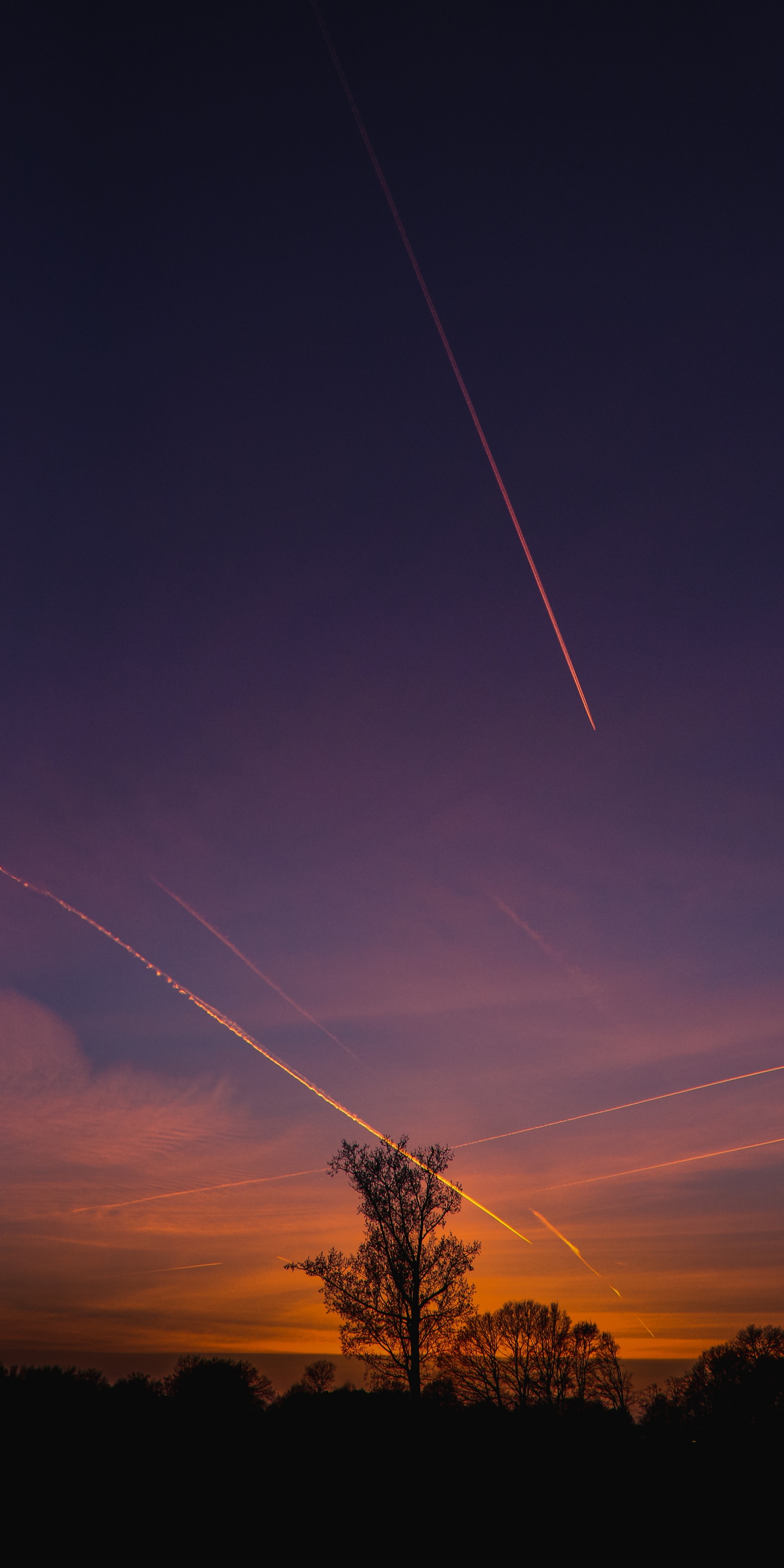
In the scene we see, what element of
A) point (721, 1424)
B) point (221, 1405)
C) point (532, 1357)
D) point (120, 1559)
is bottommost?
point (532, 1357)

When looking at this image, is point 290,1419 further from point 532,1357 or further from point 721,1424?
point 532,1357

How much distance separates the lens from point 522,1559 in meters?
10.4

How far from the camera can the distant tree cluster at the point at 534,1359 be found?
4766 centimetres

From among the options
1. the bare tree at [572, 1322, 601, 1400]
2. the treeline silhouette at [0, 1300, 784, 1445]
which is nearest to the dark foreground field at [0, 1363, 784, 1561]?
the treeline silhouette at [0, 1300, 784, 1445]

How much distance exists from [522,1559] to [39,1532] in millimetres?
6902

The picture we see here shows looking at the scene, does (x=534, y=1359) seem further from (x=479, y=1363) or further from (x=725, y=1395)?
(x=725, y=1395)

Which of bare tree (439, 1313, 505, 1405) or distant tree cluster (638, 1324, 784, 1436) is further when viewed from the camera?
bare tree (439, 1313, 505, 1405)

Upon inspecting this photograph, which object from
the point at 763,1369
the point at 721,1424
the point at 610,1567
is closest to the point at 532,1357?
the point at 763,1369

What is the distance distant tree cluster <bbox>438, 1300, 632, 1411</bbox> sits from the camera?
47656 millimetres

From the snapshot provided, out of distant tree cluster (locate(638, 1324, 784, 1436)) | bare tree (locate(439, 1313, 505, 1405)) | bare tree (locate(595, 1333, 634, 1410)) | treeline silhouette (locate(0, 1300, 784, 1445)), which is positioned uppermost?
treeline silhouette (locate(0, 1300, 784, 1445))

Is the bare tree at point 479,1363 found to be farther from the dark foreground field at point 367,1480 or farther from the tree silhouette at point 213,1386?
the dark foreground field at point 367,1480

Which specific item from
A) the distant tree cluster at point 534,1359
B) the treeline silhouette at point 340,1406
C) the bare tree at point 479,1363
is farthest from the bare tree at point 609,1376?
the treeline silhouette at point 340,1406

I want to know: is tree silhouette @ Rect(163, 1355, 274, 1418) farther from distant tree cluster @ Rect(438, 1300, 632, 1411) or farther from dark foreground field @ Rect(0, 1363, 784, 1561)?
distant tree cluster @ Rect(438, 1300, 632, 1411)

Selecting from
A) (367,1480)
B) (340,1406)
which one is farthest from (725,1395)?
(367,1480)
